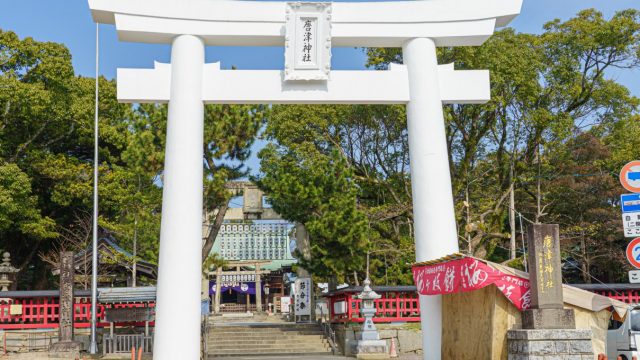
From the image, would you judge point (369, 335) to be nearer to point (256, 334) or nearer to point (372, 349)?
point (372, 349)

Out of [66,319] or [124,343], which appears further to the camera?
[124,343]

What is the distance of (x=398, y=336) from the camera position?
18516 mm

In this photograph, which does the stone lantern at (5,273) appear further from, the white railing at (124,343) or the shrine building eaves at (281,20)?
the shrine building eaves at (281,20)

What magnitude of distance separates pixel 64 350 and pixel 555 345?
41.4ft

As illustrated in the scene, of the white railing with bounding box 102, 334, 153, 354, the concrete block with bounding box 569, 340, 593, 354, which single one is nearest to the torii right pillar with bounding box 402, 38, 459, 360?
the concrete block with bounding box 569, 340, 593, 354

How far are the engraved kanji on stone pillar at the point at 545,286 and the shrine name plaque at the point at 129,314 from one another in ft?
36.8

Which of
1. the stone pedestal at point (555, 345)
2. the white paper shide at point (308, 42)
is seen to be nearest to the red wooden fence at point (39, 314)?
the white paper shide at point (308, 42)

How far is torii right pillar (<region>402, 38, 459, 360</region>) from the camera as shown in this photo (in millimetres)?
11023

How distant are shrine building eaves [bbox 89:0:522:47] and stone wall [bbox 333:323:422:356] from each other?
914cm

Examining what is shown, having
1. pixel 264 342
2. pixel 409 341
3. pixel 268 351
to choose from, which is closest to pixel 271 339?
pixel 264 342

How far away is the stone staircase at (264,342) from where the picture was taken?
19266mm

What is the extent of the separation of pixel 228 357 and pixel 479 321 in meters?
10.1

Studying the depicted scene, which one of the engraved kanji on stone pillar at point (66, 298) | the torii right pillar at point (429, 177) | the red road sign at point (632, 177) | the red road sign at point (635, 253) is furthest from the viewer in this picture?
the engraved kanji on stone pillar at point (66, 298)

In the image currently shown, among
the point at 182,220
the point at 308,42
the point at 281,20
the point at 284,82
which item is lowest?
the point at 182,220
